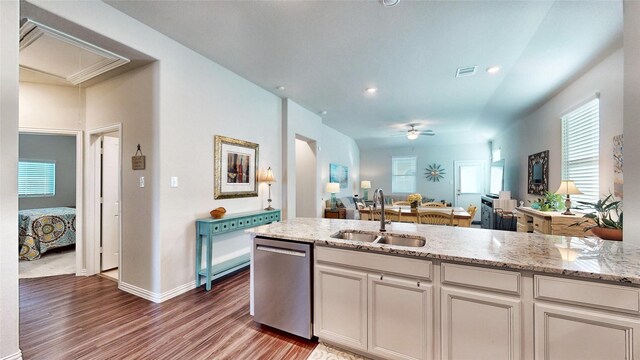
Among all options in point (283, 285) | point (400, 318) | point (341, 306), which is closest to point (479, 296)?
point (400, 318)

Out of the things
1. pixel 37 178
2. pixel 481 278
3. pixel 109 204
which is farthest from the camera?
pixel 37 178

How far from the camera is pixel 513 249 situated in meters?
1.59

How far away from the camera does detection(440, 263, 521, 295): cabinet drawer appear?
1.39 m

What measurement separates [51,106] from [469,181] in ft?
34.6

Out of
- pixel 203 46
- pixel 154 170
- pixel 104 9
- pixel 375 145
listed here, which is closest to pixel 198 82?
pixel 203 46

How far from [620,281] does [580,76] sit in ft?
12.0

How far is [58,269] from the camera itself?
3730 millimetres

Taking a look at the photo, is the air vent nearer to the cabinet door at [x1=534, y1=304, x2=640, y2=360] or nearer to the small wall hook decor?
the cabinet door at [x1=534, y1=304, x2=640, y2=360]

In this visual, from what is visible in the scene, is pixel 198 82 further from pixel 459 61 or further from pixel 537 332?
pixel 537 332

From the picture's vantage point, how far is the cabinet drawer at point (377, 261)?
161 cm

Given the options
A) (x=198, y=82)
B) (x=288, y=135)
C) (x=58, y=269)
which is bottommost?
(x=58, y=269)

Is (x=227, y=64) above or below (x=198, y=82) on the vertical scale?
above

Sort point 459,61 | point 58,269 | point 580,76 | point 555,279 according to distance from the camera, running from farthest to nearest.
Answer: point 58,269
point 580,76
point 459,61
point 555,279

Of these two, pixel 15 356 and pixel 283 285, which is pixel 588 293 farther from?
pixel 15 356
